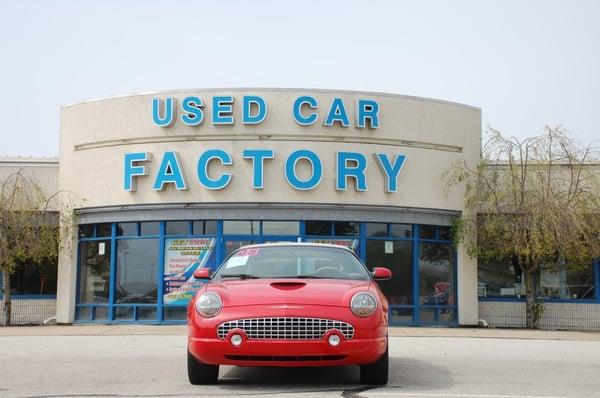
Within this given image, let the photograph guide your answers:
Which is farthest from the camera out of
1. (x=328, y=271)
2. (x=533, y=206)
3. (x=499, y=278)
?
(x=499, y=278)

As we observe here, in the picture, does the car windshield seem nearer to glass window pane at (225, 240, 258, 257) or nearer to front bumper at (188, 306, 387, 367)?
front bumper at (188, 306, 387, 367)

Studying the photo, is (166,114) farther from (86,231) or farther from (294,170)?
(86,231)

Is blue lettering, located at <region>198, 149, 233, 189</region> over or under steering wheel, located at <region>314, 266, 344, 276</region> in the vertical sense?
over

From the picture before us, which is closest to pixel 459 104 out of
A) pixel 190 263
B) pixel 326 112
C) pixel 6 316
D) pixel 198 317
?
pixel 326 112

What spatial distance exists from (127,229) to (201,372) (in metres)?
12.5

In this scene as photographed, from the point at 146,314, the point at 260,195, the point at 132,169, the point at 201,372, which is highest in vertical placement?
the point at 132,169

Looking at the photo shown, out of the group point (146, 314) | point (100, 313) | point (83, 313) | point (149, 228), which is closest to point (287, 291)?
point (146, 314)

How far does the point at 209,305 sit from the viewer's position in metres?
7.57

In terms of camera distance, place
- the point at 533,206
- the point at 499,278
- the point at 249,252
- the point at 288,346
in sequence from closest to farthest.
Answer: the point at 288,346 < the point at 249,252 < the point at 533,206 < the point at 499,278

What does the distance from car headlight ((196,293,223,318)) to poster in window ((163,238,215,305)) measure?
1151cm

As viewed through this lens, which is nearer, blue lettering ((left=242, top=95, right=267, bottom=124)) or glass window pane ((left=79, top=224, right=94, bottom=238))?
blue lettering ((left=242, top=95, right=267, bottom=124))

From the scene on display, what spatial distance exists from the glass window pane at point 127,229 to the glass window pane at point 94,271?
17.4 inches

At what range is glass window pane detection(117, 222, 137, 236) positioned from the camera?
19812mm

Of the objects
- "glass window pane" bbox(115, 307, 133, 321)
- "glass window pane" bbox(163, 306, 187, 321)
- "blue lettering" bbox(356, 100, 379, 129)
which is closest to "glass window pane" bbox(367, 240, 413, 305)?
"blue lettering" bbox(356, 100, 379, 129)
